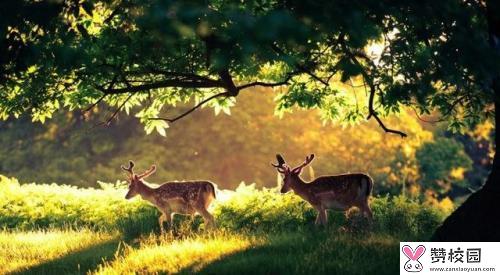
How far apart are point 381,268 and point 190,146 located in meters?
25.7

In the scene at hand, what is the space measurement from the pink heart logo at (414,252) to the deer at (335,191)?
2368 millimetres

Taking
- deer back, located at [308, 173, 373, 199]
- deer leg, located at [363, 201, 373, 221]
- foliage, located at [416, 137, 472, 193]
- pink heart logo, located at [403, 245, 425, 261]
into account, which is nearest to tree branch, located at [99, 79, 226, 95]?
deer back, located at [308, 173, 373, 199]

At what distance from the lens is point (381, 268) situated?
9.52 metres

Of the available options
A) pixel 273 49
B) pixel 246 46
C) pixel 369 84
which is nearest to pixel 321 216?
pixel 273 49

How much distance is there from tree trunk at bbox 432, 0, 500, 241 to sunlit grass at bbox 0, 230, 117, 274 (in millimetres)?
5374

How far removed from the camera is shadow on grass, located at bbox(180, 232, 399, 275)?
9.47 meters

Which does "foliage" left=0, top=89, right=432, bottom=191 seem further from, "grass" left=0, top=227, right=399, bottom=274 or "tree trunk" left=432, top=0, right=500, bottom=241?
"tree trunk" left=432, top=0, right=500, bottom=241

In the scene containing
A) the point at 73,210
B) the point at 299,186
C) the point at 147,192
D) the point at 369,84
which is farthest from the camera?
the point at 73,210

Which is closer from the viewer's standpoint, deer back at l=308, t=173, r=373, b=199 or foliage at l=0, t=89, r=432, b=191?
deer back at l=308, t=173, r=373, b=199

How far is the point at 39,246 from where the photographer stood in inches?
526

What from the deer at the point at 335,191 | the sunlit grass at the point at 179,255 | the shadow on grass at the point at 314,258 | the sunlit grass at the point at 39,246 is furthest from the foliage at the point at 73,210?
the shadow on grass at the point at 314,258

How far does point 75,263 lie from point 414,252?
478cm

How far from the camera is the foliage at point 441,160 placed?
3938cm

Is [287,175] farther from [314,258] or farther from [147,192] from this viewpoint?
[314,258]
